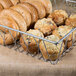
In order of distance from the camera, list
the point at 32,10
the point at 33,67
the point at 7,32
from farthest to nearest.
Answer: the point at 32,10
the point at 7,32
the point at 33,67

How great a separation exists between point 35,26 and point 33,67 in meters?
0.25

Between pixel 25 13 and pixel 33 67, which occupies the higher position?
pixel 25 13

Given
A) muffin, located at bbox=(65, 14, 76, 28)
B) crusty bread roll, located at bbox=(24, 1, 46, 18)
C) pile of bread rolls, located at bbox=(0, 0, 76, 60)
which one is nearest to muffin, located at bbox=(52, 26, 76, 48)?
pile of bread rolls, located at bbox=(0, 0, 76, 60)

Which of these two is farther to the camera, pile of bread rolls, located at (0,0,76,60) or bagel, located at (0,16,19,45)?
bagel, located at (0,16,19,45)

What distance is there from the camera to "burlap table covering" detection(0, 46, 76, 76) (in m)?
0.79

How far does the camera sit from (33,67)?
791 mm

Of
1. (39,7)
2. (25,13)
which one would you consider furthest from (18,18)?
(39,7)

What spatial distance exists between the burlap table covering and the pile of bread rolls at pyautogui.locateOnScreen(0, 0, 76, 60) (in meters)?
0.04

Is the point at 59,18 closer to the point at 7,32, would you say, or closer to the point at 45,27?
the point at 45,27

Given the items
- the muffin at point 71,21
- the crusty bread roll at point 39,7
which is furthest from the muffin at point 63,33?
the crusty bread roll at point 39,7

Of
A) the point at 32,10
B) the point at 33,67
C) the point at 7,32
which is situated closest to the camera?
the point at 33,67

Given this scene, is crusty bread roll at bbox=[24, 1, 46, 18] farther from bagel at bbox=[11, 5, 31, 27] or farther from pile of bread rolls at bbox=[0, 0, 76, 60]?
bagel at bbox=[11, 5, 31, 27]

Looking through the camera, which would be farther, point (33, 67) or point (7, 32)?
point (7, 32)

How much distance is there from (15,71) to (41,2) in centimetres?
54
